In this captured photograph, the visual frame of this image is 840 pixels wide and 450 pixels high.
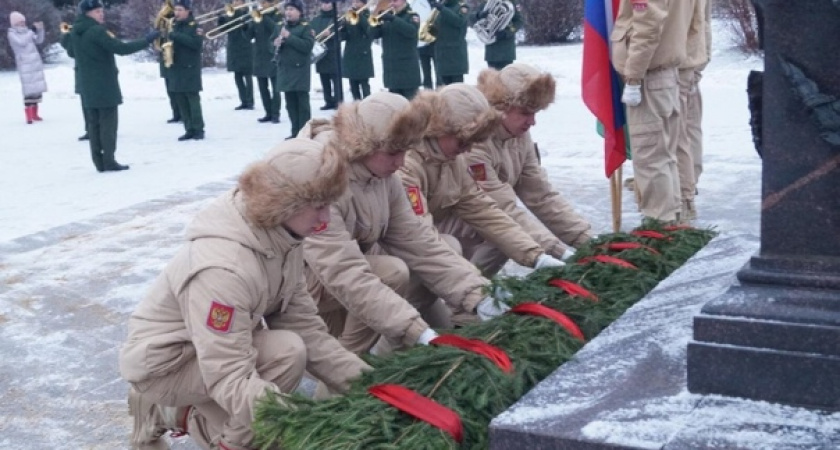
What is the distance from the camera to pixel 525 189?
5.45 m

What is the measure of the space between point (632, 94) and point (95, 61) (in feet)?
19.3

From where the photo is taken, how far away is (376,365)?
3400 mm

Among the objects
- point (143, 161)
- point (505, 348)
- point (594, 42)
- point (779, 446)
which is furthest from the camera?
point (143, 161)

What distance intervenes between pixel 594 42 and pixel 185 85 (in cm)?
730

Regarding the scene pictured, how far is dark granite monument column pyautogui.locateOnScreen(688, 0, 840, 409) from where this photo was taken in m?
2.70

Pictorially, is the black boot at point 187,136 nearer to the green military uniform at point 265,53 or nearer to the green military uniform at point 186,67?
the green military uniform at point 186,67

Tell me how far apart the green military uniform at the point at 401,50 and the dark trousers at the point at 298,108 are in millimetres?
1005

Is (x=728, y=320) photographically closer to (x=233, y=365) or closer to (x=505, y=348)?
(x=505, y=348)

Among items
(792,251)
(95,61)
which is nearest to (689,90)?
(792,251)

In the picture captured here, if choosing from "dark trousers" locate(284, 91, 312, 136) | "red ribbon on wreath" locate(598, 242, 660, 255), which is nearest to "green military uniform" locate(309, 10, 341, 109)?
"dark trousers" locate(284, 91, 312, 136)

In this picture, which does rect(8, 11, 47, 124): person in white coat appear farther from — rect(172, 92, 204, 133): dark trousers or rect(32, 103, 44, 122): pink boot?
Result: rect(172, 92, 204, 133): dark trousers

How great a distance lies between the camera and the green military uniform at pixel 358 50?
14477 millimetres

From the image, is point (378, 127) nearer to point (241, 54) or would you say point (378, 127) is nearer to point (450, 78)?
point (450, 78)

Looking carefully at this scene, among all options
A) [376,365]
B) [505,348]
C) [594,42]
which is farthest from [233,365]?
[594,42]
